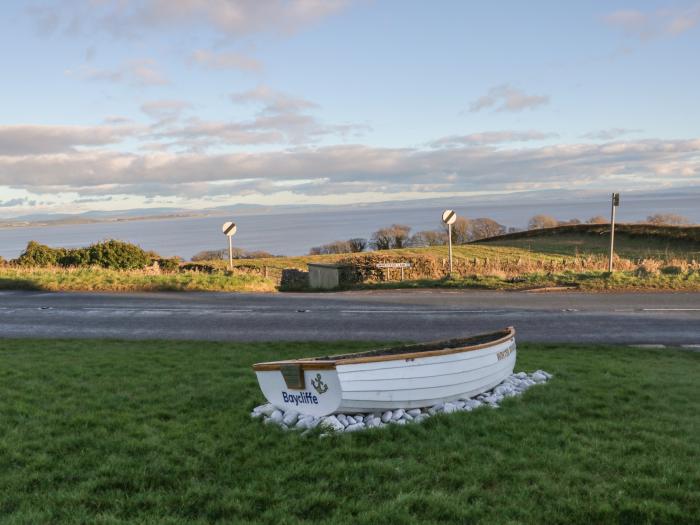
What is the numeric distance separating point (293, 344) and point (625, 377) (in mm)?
6563

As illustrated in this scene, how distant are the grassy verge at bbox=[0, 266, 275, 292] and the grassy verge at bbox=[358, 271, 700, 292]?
5.41 m

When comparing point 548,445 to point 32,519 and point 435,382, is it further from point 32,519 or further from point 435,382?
point 32,519

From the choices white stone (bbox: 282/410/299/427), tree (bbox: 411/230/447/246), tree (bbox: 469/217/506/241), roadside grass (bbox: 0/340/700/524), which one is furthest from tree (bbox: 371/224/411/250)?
white stone (bbox: 282/410/299/427)

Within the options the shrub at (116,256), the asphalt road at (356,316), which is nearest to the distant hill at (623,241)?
the asphalt road at (356,316)

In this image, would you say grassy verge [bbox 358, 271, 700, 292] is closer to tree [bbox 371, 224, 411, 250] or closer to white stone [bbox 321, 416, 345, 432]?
white stone [bbox 321, 416, 345, 432]

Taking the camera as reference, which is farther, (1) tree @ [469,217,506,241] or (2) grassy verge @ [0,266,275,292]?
(1) tree @ [469,217,506,241]

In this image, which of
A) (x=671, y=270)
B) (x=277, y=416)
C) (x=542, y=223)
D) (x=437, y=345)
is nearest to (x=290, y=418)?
(x=277, y=416)

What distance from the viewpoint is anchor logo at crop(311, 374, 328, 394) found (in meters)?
6.69

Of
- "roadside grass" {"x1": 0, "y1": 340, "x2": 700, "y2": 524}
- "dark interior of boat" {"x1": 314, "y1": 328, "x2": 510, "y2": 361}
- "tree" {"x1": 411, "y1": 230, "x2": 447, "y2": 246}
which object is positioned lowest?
"roadside grass" {"x1": 0, "y1": 340, "x2": 700, "y2": 524}

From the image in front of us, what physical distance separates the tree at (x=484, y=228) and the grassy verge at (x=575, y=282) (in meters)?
57.9

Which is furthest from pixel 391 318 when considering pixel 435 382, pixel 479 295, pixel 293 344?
pixel 435 382

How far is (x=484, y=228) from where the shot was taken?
8431 cm

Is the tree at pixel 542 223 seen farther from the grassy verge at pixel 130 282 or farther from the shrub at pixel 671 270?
the grassy verge at pixel 130 282

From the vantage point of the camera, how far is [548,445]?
6156 mm
